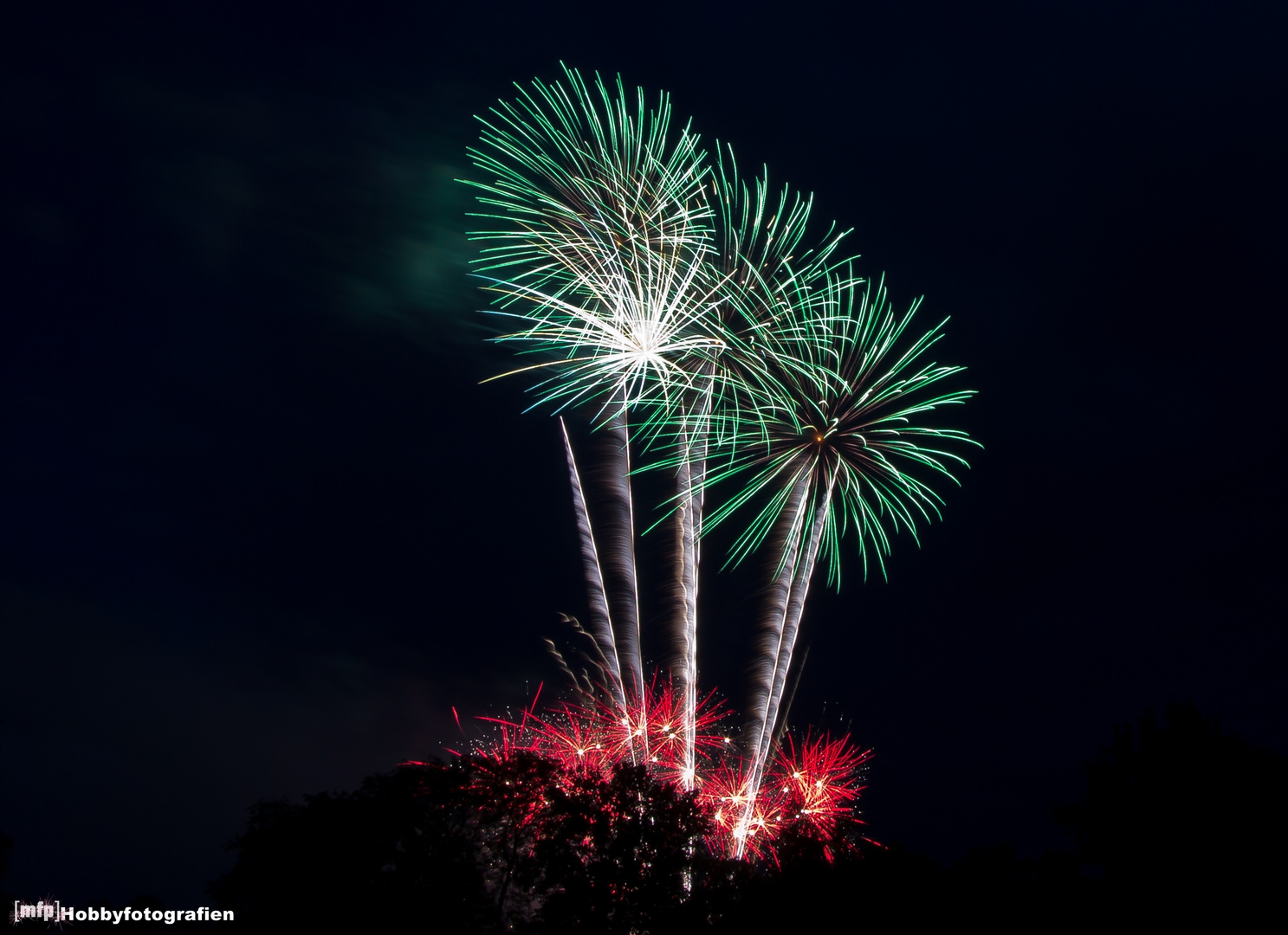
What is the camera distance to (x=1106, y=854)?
2020cm

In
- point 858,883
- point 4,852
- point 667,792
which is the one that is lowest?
point 858,883

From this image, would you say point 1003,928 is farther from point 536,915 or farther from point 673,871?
point 536,915

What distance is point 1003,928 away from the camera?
16938 millimetres

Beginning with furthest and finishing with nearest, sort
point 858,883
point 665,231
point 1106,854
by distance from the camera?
point 665,231
point 1106,854
point 858,883

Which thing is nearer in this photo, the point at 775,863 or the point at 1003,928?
the point at 1003,928

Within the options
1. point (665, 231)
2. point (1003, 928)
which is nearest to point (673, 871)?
point (1003, 928)

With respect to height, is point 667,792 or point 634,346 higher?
point 634,346

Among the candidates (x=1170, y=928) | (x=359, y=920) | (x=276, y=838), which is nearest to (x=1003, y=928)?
(x=1170, y=928)

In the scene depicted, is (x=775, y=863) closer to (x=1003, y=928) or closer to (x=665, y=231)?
(x=1003, y=928)

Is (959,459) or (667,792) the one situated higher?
(959,459)

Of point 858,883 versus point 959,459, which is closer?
point 858,883

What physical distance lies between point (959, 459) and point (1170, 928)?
1038 cm

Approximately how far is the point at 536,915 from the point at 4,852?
26383mm

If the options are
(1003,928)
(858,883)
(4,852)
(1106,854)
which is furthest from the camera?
(4,852)
